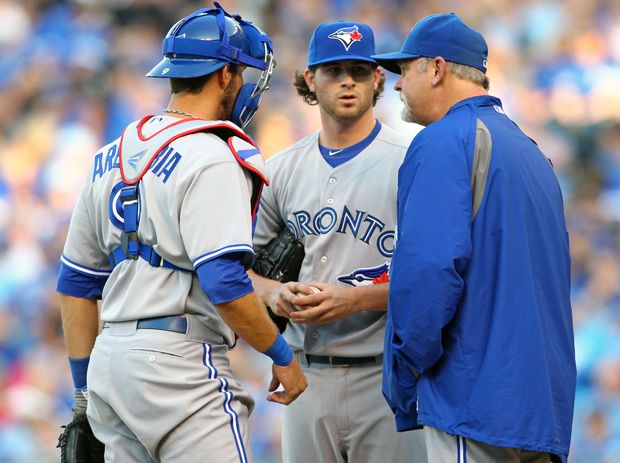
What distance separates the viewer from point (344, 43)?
383 centimetres

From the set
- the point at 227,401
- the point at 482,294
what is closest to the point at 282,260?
the point at 227,401

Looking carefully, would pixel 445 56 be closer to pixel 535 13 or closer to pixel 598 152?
pixel 598 152

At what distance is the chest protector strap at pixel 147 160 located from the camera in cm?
294

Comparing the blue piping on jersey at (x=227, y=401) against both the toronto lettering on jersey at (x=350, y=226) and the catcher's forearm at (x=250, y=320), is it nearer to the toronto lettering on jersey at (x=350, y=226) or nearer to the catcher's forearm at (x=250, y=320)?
the catcher's forearm at (x=250, y=320)

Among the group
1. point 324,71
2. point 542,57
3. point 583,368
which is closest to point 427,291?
point 324,71

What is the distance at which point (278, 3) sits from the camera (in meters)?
8.76

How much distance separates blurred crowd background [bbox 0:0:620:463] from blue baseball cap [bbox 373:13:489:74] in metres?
4.09

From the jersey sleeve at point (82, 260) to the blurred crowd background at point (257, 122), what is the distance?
3.77 m

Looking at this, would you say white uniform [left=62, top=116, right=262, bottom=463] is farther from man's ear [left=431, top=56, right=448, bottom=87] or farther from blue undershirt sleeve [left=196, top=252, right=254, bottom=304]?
man's ear [left=431, top=56, right=448, bottom=87]

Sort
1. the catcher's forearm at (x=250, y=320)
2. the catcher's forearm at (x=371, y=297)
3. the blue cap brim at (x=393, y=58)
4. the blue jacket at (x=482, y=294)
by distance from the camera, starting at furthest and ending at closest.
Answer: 1. the catcher's forearm at (x=371, y=297)
2. the blue cap brim at (x=393, y=58)
3. the catcher's forearm at (x=250, y=320)
4. the blue jacket at (x=482, y=294)

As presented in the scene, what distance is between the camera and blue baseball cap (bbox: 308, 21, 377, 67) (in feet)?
12.6

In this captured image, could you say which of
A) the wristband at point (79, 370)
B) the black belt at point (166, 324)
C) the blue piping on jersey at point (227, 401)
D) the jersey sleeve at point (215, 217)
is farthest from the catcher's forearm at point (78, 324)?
the jersey sleeve at point (215, 217)

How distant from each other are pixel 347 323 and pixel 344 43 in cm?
116

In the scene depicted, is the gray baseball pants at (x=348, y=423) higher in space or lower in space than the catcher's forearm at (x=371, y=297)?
lower
